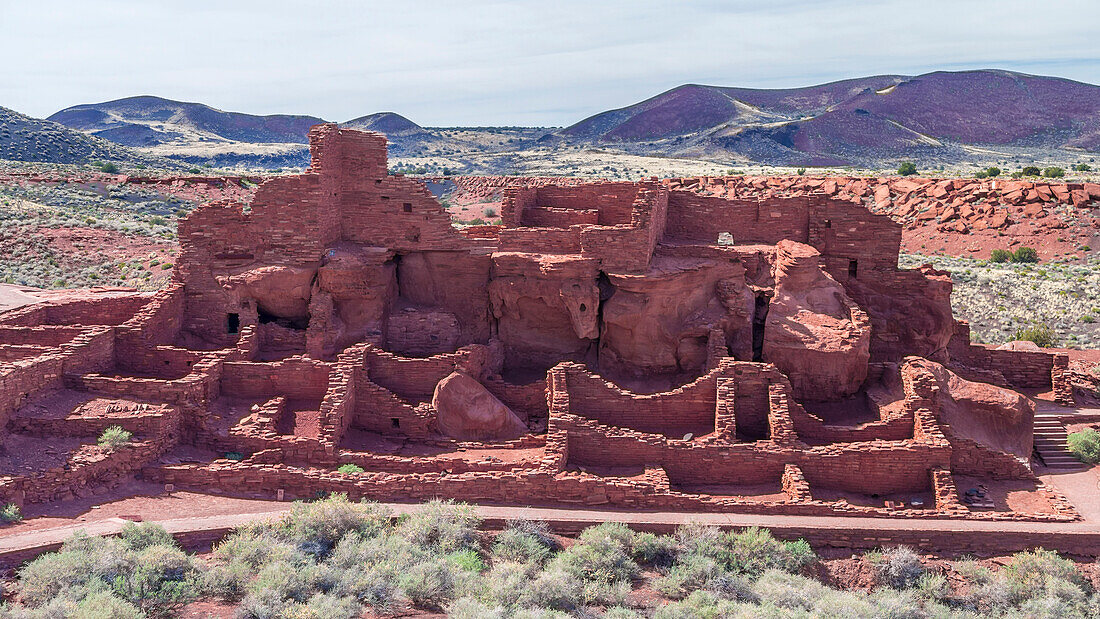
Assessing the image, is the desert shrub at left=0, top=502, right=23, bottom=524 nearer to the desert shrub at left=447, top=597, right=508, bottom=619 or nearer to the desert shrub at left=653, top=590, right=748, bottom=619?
the desert shrub at left=447, top=597, right=508, bottom=619

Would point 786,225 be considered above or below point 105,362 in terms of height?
above

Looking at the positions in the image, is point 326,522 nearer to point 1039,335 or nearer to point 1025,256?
point 1039,335

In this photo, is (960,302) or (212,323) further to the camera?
(960,302)

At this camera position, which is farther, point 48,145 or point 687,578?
point 48,145

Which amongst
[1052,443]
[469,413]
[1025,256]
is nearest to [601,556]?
[469,413]

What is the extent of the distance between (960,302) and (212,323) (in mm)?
24599

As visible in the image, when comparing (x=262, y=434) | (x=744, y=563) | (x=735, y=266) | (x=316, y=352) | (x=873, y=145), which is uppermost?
(x=873, y=145)

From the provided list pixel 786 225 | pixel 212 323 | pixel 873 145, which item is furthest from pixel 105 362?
pixel 873 145

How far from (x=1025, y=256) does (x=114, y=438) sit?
121 ft

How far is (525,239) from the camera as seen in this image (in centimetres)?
1623

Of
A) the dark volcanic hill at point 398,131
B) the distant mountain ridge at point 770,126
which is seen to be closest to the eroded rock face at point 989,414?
the distant mountain ridge at point 770,126

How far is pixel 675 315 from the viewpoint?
1541 centimetres

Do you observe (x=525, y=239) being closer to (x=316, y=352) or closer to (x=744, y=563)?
(x=316, y=352)

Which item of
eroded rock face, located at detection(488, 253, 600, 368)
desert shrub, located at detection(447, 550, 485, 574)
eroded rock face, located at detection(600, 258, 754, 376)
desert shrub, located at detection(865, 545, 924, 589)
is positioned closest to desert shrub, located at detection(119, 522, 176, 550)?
desert shrub, located at detection(447, 550, 485, 574)
